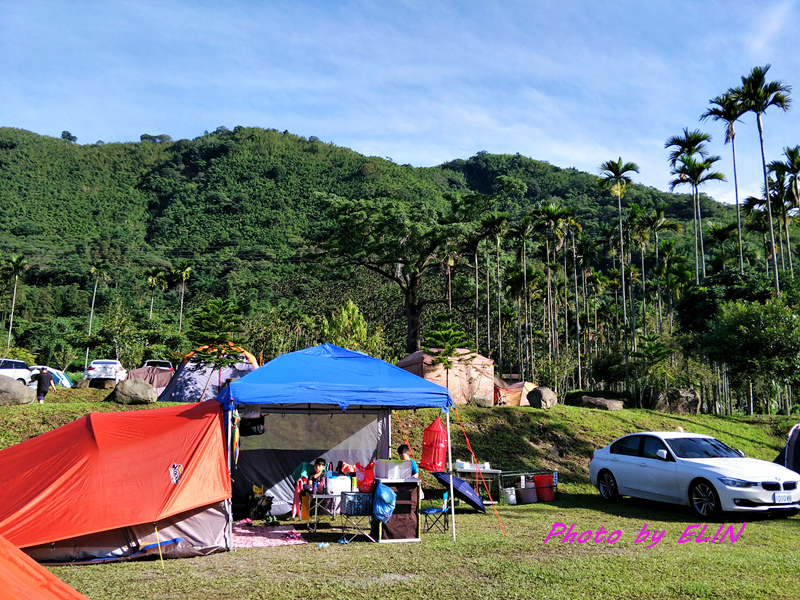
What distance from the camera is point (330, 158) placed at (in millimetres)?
137625

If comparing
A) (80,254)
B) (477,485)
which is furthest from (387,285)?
(477,485)

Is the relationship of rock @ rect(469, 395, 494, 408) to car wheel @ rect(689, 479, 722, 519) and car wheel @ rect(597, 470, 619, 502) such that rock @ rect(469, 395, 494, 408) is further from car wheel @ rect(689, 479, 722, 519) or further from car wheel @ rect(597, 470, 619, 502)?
car wheel @ rect(689, 479, 722, 519)

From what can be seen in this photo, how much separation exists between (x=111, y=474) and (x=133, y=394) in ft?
33.1

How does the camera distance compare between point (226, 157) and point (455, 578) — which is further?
point (226, 157)

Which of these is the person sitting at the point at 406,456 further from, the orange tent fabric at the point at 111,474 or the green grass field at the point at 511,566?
the orange tent fabric at the point at 111,474

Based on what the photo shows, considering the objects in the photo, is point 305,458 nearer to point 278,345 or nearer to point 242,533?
point 242,533

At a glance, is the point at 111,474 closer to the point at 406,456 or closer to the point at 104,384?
the point at 406,456

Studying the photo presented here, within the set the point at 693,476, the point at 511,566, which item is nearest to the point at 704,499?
the point at 693,476

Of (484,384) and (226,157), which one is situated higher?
(226,157)

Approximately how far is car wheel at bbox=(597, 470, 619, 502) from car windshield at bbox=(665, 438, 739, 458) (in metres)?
1.53

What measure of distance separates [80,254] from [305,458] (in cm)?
8073

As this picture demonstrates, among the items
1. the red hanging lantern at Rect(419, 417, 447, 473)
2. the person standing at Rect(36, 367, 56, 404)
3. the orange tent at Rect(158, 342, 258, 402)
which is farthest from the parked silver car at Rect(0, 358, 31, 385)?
the red hanging lantern at Rect(419, 417, 447, 473)

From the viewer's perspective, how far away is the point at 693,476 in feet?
A: 34.7

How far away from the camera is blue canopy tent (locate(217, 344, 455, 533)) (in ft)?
29.8
